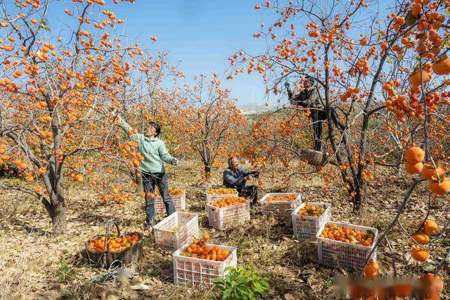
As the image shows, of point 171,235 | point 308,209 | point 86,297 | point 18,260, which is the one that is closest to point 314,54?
point 308,209

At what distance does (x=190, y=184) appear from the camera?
1059 centimetres

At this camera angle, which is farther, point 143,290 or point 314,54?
point 314,54

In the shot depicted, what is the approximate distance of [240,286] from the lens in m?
3.40

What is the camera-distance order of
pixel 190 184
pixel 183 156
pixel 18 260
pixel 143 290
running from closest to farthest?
1. pixel 143 290
2. pixel 18 260
3. pixel 190 184
4. pixel 183 156

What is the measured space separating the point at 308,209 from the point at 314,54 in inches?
104

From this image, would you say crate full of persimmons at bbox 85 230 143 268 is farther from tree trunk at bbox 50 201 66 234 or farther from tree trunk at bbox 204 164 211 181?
tree trunk at bbox 204 164 211 181

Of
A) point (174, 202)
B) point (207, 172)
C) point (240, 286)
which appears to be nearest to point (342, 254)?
point (240, 286)

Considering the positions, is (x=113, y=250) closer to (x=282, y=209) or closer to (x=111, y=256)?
(x=111, y=256)

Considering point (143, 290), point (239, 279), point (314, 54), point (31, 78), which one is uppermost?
point (314, 54)

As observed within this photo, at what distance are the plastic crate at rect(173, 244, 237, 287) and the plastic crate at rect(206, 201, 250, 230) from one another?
70.3 inches

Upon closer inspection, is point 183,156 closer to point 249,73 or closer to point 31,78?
point 249,73

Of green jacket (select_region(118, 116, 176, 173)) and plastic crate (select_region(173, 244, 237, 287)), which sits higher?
green jacket (select_region(118, 116, 176, 173))

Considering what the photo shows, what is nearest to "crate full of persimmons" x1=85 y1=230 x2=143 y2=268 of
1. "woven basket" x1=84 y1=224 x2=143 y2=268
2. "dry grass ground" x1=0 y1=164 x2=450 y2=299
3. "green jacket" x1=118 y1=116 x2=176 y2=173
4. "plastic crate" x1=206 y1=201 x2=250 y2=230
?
"woven basket" x1=84 y1=224 x2=143 y2=268

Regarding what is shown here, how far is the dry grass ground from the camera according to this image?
380 cm
